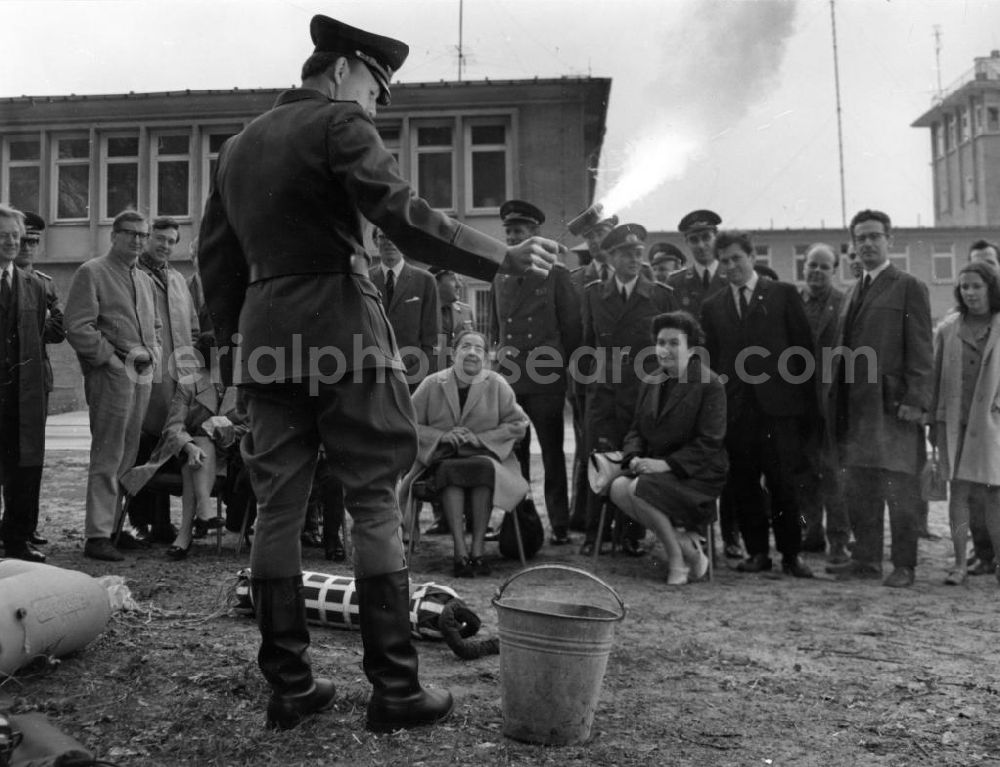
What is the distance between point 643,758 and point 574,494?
203 inches

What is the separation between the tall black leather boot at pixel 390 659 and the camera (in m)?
3.22

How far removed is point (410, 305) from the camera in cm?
812

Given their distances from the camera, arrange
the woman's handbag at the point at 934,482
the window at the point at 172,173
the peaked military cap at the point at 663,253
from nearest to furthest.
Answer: the woman's handbag at the point at 934,482 → the peaked military cap at the point at 663,253 → the window at the point at 172,173

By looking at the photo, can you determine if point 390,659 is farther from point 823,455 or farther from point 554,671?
point 823,455

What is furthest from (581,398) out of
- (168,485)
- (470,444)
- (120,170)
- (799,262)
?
(799,262)

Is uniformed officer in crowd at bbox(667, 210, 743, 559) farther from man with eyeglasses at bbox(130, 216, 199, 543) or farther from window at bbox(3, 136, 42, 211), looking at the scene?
window at bbox(3, 136, 42, 211)

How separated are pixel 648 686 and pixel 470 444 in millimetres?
Answer: 2927

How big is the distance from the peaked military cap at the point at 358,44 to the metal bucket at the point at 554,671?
6.26ft

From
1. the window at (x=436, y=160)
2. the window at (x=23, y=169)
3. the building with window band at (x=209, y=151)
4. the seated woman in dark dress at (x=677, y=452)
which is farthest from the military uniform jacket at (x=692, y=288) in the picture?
the window at (x=23, y=169)

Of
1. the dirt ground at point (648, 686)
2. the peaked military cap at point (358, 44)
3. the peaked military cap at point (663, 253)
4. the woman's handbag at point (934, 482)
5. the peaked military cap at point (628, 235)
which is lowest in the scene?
the dirt ground at point (648, 686)

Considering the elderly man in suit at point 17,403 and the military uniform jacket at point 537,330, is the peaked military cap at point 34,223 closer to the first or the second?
the elderly man in suit at point 17,403

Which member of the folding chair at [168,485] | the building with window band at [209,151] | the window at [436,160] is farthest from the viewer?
the window at [436,160]

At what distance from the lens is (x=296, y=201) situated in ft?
10.7

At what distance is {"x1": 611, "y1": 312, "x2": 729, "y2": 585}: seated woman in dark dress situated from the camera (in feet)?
21.0
